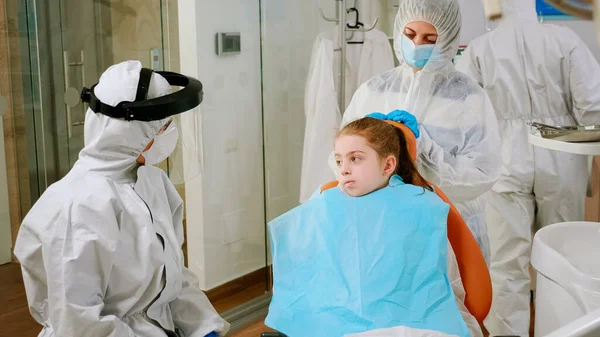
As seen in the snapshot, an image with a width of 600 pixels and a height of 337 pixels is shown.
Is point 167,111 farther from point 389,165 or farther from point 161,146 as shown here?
point 389,165

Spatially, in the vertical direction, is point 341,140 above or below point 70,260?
above

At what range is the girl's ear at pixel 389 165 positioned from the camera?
64.8 inches

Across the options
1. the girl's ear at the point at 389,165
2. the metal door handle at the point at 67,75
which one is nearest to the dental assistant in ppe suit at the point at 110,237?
the girl's ear at the point at 389,165

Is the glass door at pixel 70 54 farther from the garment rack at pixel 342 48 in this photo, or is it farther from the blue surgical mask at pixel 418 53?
the blue surgical mask at pixel 418 53

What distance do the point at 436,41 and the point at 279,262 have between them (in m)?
0.97

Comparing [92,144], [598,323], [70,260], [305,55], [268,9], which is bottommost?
[70,260]

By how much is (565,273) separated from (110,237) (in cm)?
120

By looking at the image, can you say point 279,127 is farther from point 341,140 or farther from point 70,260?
point 70,260

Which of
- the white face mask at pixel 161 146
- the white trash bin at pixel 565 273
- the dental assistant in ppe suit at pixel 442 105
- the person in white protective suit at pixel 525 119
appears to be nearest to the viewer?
the white face mask at pixel 161 146

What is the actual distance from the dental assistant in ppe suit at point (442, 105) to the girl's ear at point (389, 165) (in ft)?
0.92

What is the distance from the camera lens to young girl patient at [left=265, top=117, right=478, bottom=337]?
4.65 ft

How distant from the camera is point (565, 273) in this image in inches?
70.1

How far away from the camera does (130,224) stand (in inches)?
57.2

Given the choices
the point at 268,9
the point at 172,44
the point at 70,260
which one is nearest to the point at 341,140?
the point at 70,260
